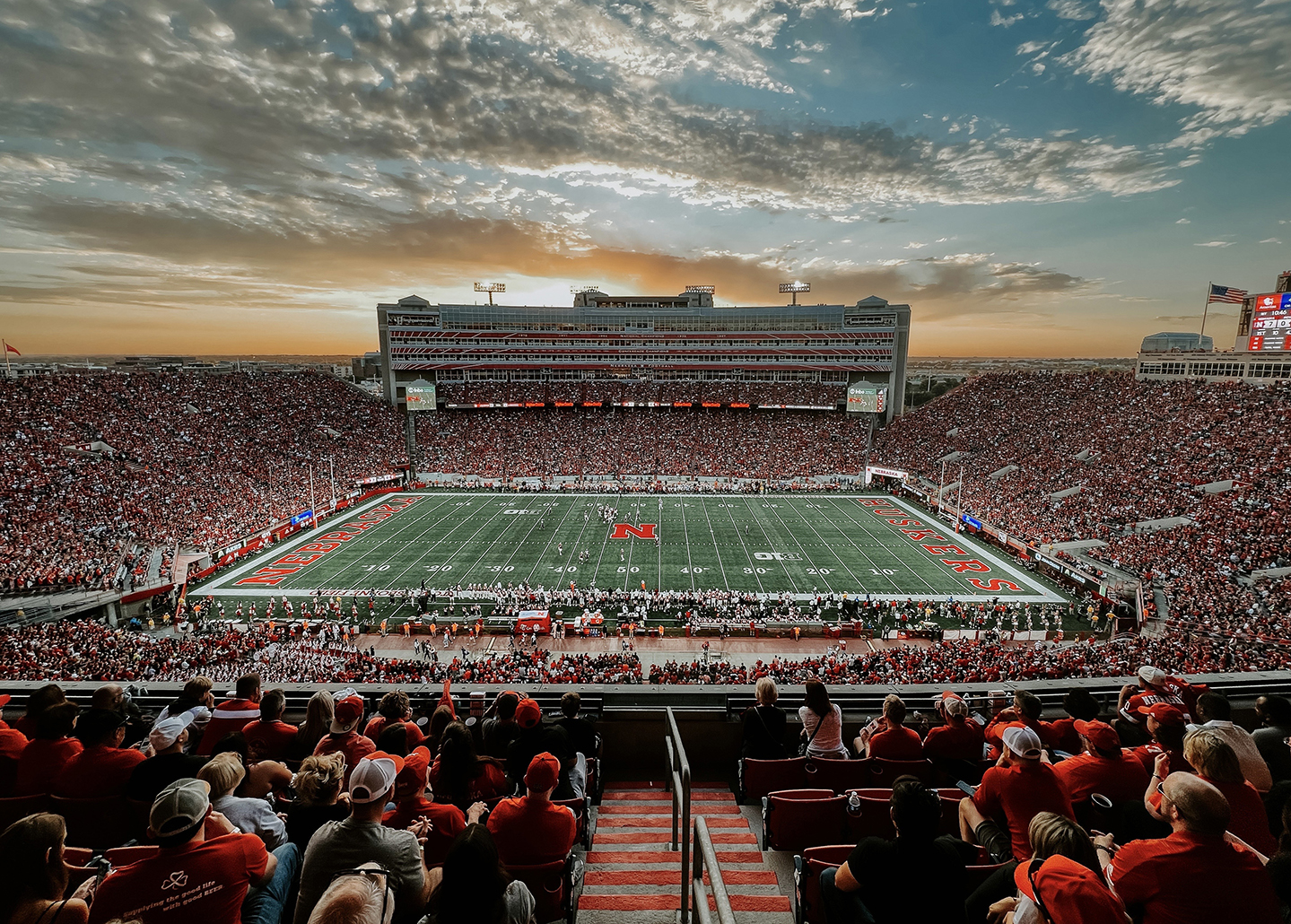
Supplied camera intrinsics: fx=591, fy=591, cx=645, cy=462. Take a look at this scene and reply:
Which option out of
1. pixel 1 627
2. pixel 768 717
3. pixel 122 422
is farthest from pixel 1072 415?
pixel 122 422

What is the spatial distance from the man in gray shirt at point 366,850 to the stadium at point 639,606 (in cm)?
2

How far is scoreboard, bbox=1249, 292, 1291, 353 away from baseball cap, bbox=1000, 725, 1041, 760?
5126 cm

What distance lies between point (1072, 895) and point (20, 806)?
20.0 feet

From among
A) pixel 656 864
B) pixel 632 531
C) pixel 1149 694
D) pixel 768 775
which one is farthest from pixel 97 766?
pixel 632 531

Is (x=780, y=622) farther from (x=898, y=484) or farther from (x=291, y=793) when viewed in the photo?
(x=898, y=484)

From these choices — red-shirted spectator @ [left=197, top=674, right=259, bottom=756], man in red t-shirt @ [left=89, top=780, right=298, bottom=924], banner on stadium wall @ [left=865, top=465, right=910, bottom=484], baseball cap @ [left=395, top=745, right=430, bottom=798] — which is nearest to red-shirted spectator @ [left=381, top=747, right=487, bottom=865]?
baseball cap @ [left=395, top=745, right=430, bottom=798]

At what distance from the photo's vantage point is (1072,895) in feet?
7.30

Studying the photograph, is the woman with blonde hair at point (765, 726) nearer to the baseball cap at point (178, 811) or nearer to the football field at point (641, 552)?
the baseball cap at point (178, 811)

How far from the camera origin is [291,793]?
406 cm

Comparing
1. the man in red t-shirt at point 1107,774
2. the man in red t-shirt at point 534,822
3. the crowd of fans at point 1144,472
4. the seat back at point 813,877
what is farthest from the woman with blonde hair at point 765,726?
the crowd of fans at point 1144,472

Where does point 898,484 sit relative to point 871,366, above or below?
below

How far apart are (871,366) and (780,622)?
161ft

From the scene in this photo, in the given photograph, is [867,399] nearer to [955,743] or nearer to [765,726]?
[955,743]

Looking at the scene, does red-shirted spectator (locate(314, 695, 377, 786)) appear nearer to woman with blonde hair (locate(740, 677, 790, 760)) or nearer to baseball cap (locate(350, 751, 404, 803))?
baseball cap (locate(350, 751, 404, 803))
